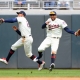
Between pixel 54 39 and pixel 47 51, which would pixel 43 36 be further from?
pixel 54 39

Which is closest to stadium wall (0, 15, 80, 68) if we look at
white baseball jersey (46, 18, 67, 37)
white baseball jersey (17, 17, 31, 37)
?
white baseball jersey (17, 17, 31, 37)

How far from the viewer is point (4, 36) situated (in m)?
16.6

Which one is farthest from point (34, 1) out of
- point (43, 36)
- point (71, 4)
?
point (43, 36)

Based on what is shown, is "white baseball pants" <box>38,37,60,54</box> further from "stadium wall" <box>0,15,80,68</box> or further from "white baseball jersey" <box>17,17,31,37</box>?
"stadium wall" <box>0,15,80,68</box>

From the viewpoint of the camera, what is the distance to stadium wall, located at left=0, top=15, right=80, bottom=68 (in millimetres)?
16547

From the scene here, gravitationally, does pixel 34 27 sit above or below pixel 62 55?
above

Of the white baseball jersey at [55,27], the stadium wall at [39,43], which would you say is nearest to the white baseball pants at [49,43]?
the white baseball jersey at [55,27]

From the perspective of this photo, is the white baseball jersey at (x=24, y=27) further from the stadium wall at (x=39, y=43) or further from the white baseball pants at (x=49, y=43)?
the stadium wall at (x=39, y=43)

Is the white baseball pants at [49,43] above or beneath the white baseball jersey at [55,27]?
beneath

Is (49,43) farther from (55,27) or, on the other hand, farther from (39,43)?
(39,43)

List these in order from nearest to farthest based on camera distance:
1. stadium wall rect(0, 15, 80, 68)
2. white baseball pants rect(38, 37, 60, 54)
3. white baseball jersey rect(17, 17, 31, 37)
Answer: white baseball pants rect(38, 37, 60, 54) → white baseball jersey rect(17, 17, 31, 37) → stadium wall rect(0, 15, 80, 68)

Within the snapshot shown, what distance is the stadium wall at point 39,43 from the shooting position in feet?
54.3

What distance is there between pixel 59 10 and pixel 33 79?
25.0ft

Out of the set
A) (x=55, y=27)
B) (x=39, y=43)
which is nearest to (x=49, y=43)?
(x=55, y=27)
